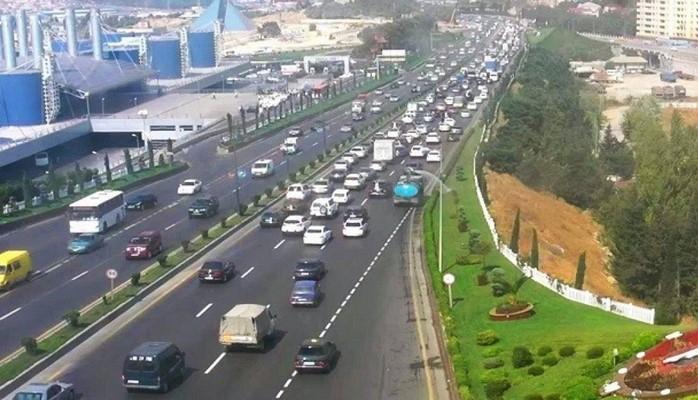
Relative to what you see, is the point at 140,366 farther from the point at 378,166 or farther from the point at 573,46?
the point at 573,46

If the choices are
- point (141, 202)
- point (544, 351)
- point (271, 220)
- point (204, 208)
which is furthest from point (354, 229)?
point (544, 351)

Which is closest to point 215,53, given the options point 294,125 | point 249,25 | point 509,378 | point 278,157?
point 294,125

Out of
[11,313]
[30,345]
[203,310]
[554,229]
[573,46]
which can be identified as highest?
[30,345]

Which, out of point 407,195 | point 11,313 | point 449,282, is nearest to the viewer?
point 449,282

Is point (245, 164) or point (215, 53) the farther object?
point (215, 53)

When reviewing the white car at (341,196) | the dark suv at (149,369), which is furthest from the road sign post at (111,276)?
the white car at (341,196)

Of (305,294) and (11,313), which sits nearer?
(305,294)

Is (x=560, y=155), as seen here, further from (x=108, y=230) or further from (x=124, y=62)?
(x=124, y=62)
